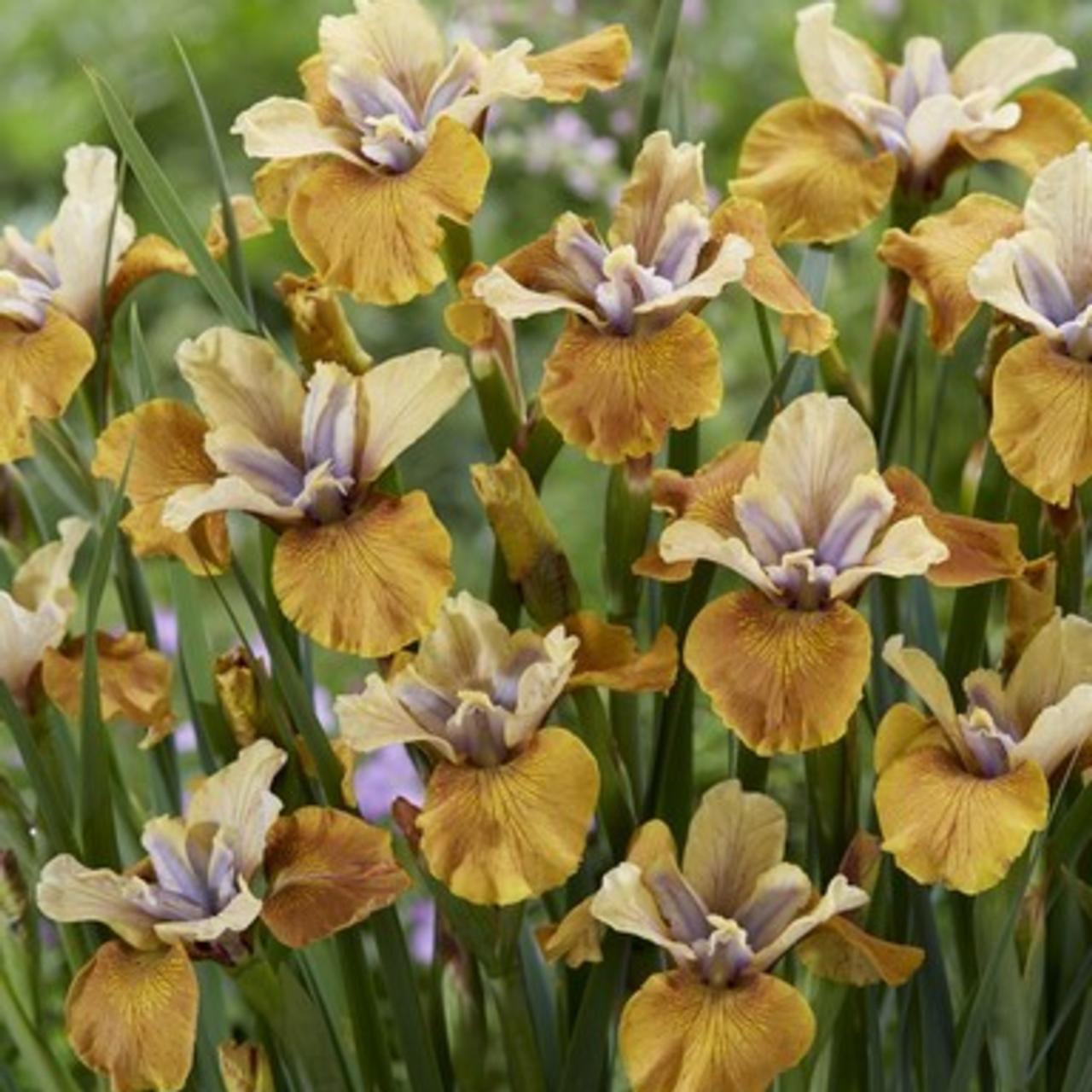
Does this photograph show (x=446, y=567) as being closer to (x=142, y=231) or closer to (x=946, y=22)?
(x=946, y=22)

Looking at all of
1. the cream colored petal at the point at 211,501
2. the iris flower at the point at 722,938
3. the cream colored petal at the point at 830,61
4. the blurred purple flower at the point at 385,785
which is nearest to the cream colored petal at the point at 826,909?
the iris flower at the point at 722,938

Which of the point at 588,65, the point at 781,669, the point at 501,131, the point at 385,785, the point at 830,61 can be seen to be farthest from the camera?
the point at 501,131

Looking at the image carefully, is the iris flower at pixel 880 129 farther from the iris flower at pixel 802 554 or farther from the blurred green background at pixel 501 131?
the blurred green background at pixel 501 131

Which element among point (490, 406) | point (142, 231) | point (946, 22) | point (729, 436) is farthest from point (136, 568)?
point (142, 231)

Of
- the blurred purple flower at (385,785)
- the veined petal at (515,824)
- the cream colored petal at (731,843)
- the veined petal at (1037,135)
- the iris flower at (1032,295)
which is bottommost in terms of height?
the blurred purple flower at (385,785)

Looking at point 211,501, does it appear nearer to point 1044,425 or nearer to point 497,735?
point 497,735

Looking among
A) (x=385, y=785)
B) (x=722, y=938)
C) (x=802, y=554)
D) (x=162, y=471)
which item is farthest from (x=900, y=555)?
(x=385, y=785)
